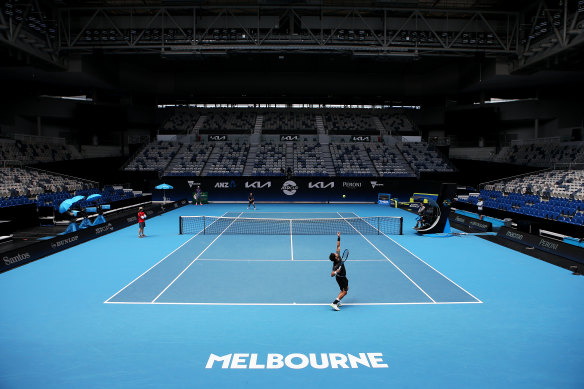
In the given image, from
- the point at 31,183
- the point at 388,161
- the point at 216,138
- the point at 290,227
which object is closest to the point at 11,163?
the point at 31,183

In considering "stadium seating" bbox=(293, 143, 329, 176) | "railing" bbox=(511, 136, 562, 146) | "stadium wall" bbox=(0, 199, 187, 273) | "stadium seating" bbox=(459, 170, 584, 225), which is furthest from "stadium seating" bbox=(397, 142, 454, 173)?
"stadium wall" bbox=(0, 199, 187, 273)

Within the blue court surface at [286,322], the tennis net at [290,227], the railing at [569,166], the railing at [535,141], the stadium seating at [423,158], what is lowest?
the blue court surface at [286,322]

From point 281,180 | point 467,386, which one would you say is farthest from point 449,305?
point 281,180

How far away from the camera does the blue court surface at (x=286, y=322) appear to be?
707 centimetres

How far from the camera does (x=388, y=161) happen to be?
1732 inches

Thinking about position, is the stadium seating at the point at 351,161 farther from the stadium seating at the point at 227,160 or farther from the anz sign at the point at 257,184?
the stadium seating at the point at 227,160

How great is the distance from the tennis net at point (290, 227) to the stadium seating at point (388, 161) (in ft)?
48.9

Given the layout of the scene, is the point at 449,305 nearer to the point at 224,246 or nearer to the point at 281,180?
the point at 224,246

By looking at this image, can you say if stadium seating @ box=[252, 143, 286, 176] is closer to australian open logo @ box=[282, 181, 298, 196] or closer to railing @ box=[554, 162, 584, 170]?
australian open logo @ box=[282, 181, 298, 196]

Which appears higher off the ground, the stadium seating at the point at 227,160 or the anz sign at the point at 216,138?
the anz sign at the point at 216,138

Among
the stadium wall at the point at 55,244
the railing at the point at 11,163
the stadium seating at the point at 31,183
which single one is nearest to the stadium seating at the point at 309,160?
the stadium wall at the point at 55,244

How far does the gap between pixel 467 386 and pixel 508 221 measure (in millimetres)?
18935

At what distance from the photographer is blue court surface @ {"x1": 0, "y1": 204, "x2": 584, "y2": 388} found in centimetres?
707

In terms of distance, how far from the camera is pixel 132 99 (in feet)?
162
